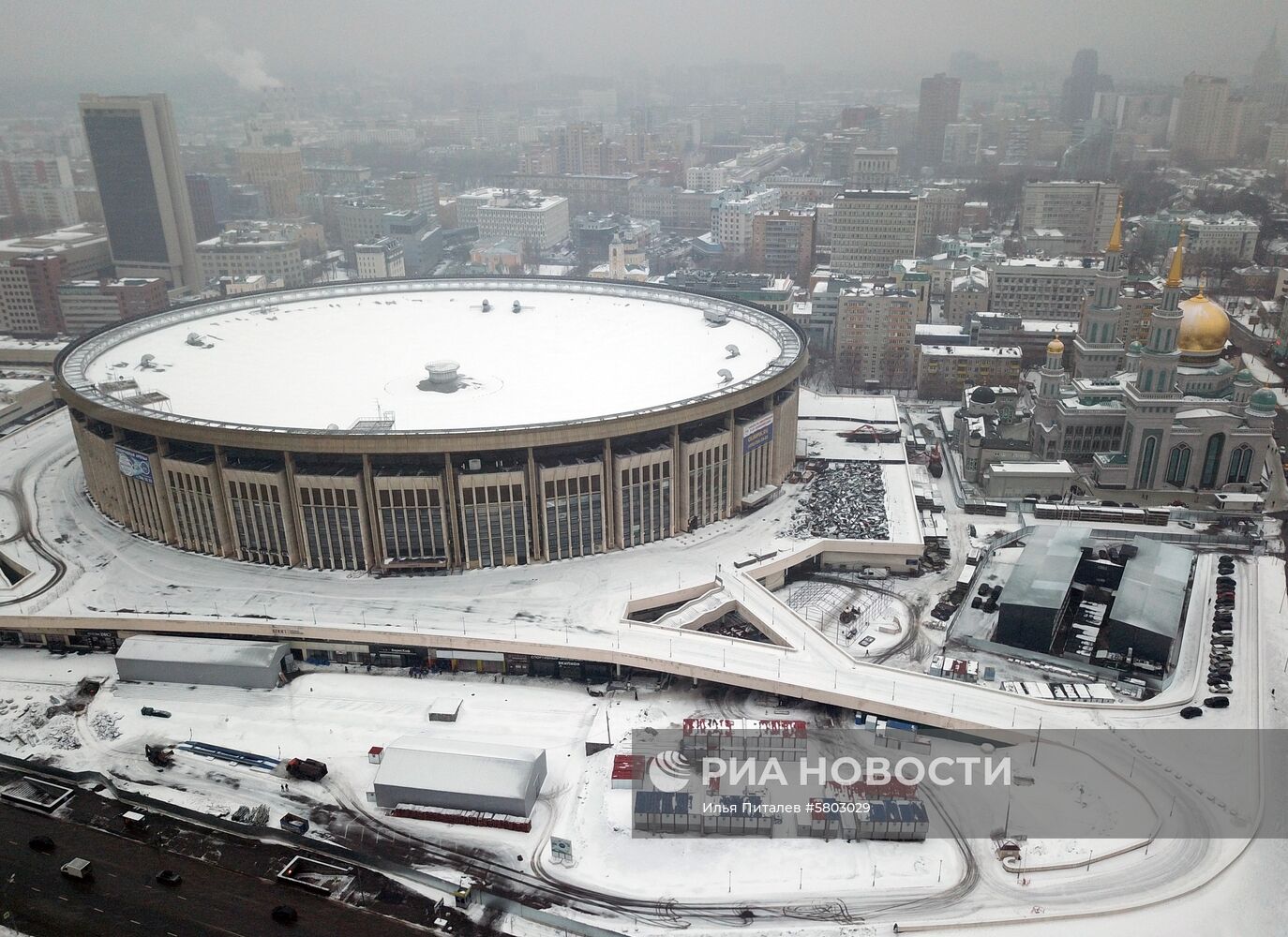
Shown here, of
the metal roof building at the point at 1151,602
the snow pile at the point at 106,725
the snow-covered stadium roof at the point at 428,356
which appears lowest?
the snow pile at the point at 106,725

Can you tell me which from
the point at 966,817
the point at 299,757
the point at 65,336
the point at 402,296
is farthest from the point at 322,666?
the point at 65,336

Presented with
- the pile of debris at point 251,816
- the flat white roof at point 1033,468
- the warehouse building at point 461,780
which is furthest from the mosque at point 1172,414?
the pile of debris at point 251,816

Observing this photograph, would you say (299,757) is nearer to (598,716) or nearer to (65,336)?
(598,716)

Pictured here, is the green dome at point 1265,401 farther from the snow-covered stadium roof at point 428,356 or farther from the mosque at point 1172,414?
the snow-covered stadium roof at point 428,356

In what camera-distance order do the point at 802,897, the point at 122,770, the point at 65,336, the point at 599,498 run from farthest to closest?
1. the point at 65,336
2. the point at 599,498
3. the point at 122,770
4. the point at 802,897

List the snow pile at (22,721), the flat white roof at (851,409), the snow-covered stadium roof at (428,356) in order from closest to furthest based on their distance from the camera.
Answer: the snow pile at (22,721) < the snow-covered stadium roof at (428,356) < the flat white roof at (851,409)

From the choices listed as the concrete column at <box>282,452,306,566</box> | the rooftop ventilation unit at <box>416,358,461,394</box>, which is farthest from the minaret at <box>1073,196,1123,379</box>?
the concrete column at <box>282,452,306,566</box>
